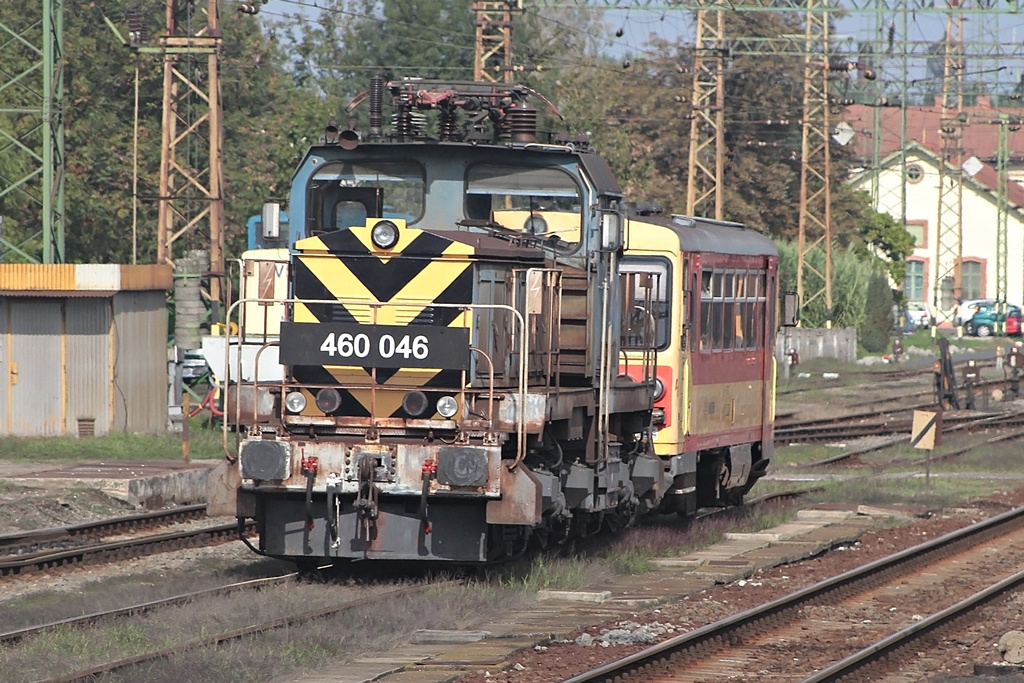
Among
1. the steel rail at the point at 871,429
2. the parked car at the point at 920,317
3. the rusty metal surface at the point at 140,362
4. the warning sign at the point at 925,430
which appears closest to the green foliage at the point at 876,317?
the parked car at the point at 920,317

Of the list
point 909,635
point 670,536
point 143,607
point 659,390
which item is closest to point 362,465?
point 143,607

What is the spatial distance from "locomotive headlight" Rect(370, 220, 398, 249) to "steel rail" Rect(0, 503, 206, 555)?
17.2 feet

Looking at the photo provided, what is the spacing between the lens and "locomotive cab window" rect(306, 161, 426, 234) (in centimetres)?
1234

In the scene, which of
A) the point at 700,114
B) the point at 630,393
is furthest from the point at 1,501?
the point at 700,114

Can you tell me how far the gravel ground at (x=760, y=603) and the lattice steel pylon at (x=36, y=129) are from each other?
14.9 m

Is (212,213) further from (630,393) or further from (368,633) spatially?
(368,633)

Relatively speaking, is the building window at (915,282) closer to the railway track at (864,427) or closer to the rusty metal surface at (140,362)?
the railway track at (864,427)

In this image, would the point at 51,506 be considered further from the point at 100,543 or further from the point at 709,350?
the point at 709,350

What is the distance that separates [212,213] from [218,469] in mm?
15754

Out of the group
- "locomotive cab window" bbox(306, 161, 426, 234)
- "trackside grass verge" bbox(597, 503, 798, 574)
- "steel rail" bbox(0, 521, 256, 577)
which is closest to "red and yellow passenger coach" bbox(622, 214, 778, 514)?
"trackside grass verge" bbox(597, 503, 798, 574)

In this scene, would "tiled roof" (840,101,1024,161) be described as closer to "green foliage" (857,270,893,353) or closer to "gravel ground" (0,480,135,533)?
"green foliage" (857,270,893,353)

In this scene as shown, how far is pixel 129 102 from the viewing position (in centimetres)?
4853

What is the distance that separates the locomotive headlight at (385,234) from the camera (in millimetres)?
11484

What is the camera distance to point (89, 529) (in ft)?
51.4
